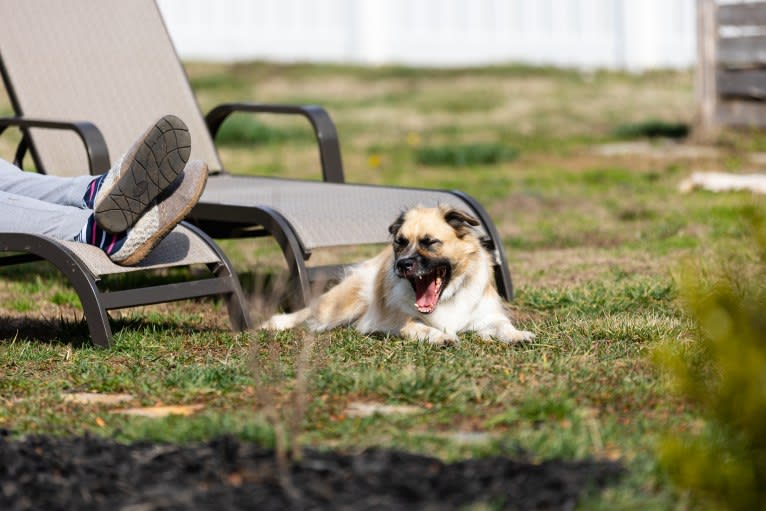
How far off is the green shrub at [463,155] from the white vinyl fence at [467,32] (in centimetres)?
684

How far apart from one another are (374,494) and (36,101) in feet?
14.7

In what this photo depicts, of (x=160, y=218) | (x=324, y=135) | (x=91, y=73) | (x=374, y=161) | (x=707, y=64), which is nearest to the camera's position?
(x=160, y=218)

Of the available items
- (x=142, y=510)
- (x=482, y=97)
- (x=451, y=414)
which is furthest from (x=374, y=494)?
(x=482, y=97)

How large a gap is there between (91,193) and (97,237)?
0.75 feet

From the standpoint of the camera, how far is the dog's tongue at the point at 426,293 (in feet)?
15.7

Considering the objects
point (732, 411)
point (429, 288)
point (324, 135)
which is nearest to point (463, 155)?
point (324, 135)

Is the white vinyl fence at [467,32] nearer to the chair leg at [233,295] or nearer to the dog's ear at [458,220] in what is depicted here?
the chair leg at [233,295]

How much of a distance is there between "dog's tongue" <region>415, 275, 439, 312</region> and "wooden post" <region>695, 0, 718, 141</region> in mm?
7814

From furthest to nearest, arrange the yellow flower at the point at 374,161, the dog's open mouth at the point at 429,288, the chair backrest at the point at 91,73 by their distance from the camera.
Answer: the yellow flower at the point at 374,161 < the chair backrest at the point at 91,73 < the dog's open mouth at the point at 429,288

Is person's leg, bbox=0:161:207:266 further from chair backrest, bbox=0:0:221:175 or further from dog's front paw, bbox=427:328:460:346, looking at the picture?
chair backrest, bbox=0:0:221:175

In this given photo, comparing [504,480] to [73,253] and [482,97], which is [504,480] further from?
[482,97]

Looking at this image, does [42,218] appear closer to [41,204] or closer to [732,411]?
[41,204]

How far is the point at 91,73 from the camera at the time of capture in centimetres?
693

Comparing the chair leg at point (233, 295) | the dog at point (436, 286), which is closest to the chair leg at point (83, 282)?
the chair leg at point (233, 295)
